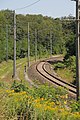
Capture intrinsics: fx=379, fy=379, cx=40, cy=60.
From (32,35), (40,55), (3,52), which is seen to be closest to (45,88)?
(3,52)

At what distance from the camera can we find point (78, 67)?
1386cm

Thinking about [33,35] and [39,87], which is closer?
[39,87]

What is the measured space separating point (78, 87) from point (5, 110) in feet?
21.1

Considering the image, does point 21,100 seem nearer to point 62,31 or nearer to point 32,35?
point 32,35

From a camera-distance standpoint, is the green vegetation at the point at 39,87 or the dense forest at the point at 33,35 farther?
the dense forest at the point at 33,35

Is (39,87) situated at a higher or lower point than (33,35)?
lower

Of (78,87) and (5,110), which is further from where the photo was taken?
(78,87)

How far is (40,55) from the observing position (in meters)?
Result: 94.3

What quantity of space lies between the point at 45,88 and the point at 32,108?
5.41m

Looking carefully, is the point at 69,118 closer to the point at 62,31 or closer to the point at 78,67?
the point at 78,67

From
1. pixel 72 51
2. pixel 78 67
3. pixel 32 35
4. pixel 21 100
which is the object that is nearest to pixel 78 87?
pixel 78 67

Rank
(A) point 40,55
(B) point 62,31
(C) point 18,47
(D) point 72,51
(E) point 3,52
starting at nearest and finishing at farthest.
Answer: (D) point 72,51, (E) point 3,52, (C) point 18,47, (A) point 40,55, (B) point 62,31

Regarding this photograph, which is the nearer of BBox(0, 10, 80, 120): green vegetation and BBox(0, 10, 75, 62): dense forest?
BBox(0, 10, 80, 120): green vegetation

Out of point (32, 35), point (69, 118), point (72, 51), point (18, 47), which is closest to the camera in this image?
point (69, 118)
